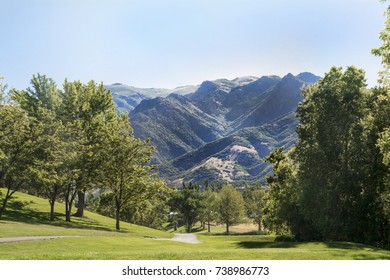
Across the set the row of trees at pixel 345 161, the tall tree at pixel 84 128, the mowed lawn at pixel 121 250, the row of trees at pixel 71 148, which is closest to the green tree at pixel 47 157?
the row of trees at pixel 71 148

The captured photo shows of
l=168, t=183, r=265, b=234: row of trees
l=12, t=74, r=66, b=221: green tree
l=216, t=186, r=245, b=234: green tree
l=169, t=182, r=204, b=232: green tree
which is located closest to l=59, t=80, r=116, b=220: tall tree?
l=12, t=74, r=66, b=221: green tree

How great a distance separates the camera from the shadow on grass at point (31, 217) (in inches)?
1965

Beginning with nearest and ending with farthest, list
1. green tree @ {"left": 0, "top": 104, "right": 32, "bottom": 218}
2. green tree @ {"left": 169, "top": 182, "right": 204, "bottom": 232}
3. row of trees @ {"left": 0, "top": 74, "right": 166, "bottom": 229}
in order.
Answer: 1. green tree @ {"left": 0, "top": 104, "right": 32, "bottom": 218}
2. row of trees @ {"left": 0, "top": 74, "right": 166, "bottom": 229}
3. green tree @ {"left": 169, "top": 182, "right": 204, "bottom": 232}

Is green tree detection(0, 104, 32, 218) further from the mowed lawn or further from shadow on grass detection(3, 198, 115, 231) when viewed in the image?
the mowed lawn

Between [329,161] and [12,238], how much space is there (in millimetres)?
37208

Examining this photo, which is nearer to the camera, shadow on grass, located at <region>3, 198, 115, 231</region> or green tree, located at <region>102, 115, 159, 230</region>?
shadow on grass, located at <region>3, 198, 115, 231</region>

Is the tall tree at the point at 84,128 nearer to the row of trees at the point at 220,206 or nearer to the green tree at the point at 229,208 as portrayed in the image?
the row of trees at the point at 220,206

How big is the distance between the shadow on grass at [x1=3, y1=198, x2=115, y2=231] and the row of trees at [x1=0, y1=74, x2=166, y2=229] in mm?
1853

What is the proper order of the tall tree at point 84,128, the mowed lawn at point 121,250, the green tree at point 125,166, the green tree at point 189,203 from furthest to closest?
the green tree at point 189,203
the green tree at point 125,166
the tall tree at point 84,128
the mowed lawn at point 121,250

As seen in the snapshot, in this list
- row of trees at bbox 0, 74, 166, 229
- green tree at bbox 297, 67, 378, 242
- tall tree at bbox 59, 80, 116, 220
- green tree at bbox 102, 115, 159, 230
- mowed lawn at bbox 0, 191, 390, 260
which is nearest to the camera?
mowed lawn at bbox 0, 191, 390, 260

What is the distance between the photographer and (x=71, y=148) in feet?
180

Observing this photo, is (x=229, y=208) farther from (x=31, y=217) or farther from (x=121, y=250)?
(x=121, y=250)

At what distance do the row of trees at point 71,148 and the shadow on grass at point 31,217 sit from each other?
6.08 feet

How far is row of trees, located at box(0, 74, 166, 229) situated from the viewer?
4894 centimetres
